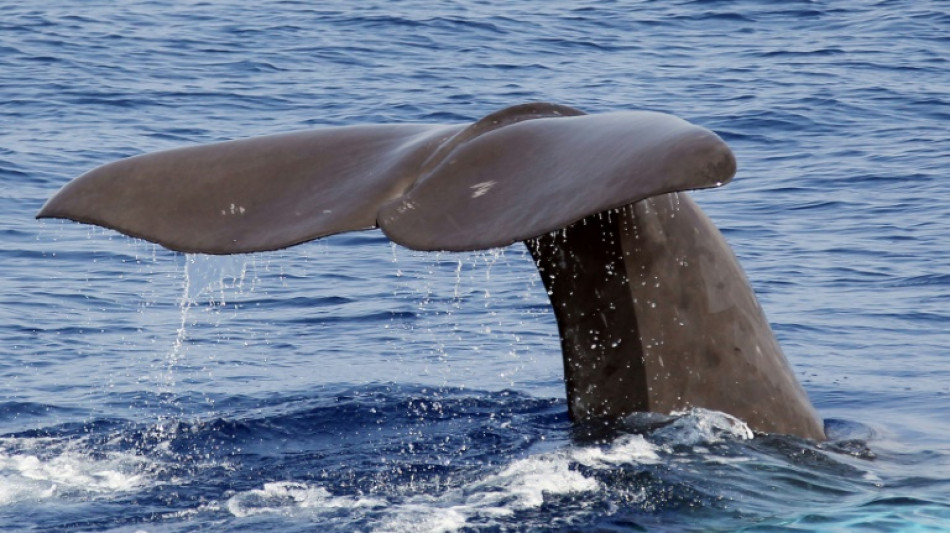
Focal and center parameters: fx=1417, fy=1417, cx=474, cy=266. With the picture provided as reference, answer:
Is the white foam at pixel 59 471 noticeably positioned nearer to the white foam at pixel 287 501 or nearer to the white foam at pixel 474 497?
the white foam at pixel 287 501

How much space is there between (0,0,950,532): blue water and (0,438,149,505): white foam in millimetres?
21

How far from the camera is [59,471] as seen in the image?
19.5ft

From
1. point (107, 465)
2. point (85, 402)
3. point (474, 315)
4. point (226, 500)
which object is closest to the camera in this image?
point (226, 500)

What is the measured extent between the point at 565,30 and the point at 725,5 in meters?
4.20

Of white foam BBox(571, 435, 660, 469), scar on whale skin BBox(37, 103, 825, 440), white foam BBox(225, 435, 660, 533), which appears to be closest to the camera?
scar on whale skin BBox(37, 103, 825, 440)

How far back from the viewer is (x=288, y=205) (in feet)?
14.2

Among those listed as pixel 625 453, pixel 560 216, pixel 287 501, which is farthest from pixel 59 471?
pixel 560 216

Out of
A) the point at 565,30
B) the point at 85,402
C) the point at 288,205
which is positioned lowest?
the point at 85,402

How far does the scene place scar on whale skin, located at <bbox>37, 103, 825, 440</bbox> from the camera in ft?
12.0

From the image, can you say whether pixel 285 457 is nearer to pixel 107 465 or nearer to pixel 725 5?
pixel 107 465

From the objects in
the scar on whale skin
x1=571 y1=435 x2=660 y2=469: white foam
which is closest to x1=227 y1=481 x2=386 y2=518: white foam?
x1=571 y1=435 x2=660 y2=469: white foam

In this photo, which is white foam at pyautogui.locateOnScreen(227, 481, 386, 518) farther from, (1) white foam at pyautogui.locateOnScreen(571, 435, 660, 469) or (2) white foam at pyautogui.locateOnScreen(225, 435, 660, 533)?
(1) white foam at pyautogui.locateOnScreen(571, 435, 660, 469)

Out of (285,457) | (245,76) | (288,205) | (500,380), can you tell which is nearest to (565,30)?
(245,76)

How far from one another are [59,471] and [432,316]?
13.7ft
